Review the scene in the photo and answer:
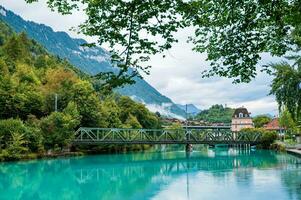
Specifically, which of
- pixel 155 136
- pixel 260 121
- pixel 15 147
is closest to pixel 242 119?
pixel 260 121

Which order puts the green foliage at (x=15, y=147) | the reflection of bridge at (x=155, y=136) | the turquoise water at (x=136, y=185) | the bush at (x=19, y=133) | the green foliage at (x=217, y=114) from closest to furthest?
the turquoise water at (x=136, y=185), the green foliage at (x=15, y=147), the bush at (x=19, y=133), the reflection of bridge at (x=155, y=136), the green foliage at (x=217, y=114)

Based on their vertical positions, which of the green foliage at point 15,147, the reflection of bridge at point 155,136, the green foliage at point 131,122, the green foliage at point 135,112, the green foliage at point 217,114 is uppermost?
the green foliage at point 217,114

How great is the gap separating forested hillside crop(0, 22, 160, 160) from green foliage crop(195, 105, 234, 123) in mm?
77743

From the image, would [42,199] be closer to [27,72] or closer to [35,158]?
[35,158]

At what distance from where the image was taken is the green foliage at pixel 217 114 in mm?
136575

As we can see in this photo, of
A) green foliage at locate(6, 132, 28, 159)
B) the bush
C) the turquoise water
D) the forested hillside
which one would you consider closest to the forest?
the forested hillside

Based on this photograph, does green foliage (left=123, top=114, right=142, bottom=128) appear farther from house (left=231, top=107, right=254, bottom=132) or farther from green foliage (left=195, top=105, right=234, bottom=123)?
green foliage (left=195, top=105, right=234, bottom=123)

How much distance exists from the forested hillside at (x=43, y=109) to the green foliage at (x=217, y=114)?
7774cm

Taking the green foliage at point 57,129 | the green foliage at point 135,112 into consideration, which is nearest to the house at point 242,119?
the green foliage at point 135,112

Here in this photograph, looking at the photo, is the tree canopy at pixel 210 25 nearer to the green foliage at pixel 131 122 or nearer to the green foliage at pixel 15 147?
the green foliage at pixel 15 147

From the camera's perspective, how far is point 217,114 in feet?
470

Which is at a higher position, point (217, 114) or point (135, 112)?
point (217, 114)

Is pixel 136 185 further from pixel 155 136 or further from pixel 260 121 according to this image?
pixel 260 121

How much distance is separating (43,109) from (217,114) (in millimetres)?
105838
